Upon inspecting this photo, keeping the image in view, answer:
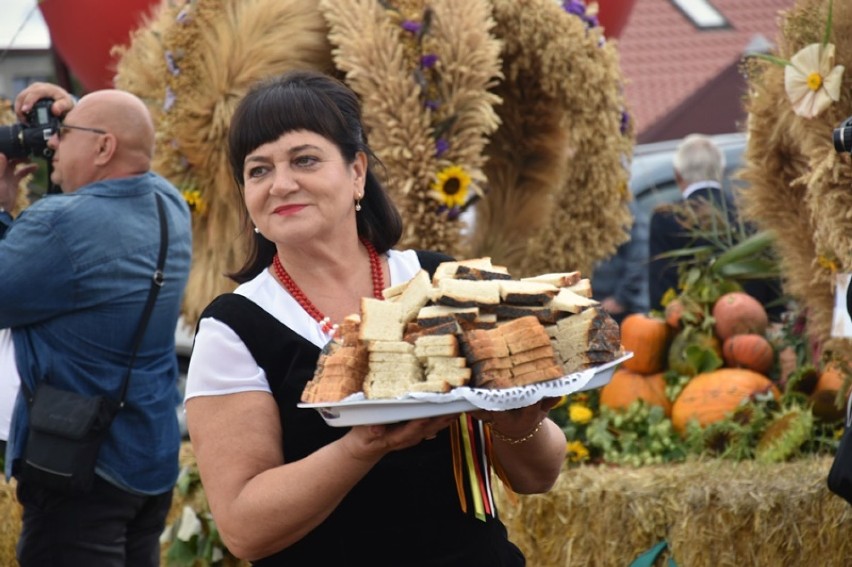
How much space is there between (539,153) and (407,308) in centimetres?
337

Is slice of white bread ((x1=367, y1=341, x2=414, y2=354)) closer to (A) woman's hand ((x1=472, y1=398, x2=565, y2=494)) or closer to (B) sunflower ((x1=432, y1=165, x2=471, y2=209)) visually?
(A) woman's hand ((x1=472, y1=398, x2=565, y2=494))

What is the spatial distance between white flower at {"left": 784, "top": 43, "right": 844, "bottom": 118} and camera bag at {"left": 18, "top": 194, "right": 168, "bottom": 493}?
6.98 ft

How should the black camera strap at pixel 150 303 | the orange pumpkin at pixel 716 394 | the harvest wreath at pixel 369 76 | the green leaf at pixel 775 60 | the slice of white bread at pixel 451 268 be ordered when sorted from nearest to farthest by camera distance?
1. the slice of white bread at pixel 451 268
2. the black camera strap at pixel 150 303
3. the green leaf at pixel 775 60
4. the harvest wreath at pixel 369 76
5. the orange pumpkin at pixel 716 394

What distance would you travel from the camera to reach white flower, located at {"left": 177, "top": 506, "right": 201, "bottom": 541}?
4160 millimetres

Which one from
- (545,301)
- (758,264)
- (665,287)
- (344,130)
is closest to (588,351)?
(545,301)

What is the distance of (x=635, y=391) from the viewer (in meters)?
4.79

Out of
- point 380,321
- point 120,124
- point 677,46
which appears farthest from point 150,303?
point 677,46

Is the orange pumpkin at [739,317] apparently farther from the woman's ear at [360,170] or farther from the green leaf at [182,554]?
the woman's ear at [360,170]

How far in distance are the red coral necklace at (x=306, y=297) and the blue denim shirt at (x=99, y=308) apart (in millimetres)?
1086

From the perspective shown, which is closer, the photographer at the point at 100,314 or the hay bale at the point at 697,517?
the photographer at the point at 100,314

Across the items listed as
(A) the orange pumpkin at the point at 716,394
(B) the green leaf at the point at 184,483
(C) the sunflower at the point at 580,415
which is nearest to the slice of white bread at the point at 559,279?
(B) the green leaf at the point at 184,483

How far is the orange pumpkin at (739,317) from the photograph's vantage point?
4758 millimetres

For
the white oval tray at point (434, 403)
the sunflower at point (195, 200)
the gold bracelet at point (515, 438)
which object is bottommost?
the gold bracelet at point (515, 438)

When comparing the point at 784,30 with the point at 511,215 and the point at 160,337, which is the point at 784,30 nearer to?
the point at 511,215
